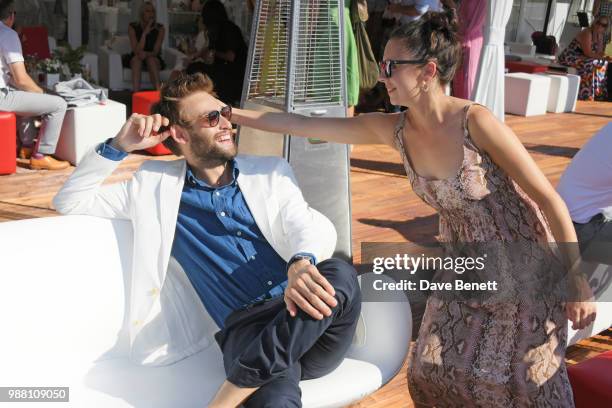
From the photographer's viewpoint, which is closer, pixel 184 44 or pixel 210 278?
pixel 210 278

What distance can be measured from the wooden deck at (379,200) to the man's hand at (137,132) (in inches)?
58.2

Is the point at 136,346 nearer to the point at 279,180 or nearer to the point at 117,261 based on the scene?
the point at 117,261

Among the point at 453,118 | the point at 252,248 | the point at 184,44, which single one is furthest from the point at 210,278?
the point at 184,44

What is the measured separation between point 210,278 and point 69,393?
1.95ft

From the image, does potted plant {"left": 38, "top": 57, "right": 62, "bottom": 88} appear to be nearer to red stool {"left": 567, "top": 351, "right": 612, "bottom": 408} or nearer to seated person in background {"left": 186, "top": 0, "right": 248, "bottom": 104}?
seated person in background {"left": 186, "top": 0, "right": 248, "bottom": 104}

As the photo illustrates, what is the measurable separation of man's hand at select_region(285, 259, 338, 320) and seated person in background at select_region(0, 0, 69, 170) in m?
4.76

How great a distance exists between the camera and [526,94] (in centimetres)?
1112

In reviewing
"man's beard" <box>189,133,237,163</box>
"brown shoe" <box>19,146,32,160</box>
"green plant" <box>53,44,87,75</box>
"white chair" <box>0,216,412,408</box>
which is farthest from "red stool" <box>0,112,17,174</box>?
"man's beard" <box>189,133,237,163</box>

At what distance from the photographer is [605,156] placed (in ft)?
11.3

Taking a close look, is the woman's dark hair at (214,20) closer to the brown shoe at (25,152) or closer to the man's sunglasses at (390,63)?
the brown shoe at (25,152)

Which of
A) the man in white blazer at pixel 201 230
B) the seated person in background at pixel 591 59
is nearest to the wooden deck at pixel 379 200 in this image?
the man in white blazer at pixel 201 230

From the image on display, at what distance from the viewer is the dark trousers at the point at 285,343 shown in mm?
2328

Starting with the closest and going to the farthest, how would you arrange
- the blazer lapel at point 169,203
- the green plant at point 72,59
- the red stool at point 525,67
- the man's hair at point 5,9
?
the blazer lapel at point 169,203 → the man's hair at point 5,9 → the green plant at point 72,59 → the red stool at point 525,67

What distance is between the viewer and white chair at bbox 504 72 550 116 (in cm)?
1116
